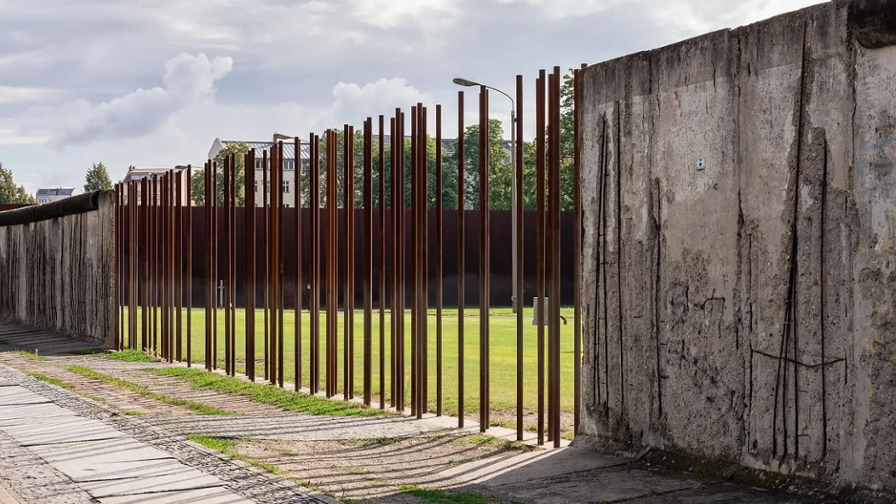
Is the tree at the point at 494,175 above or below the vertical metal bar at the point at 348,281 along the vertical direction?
above

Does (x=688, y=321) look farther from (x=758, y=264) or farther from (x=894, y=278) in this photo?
(x=894, y=278)

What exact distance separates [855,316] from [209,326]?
27.9 ft

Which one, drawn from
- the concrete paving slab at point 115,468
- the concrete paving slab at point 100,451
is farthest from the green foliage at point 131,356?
the concrete paving slab at point 115,468

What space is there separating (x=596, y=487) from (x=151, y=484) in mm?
→ 2410

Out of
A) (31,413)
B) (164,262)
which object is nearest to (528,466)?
(31,413)

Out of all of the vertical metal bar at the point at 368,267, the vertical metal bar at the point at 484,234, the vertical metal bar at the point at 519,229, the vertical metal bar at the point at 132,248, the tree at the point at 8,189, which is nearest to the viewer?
the vertical metal bar at the point at 519,229

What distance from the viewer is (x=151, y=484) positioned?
19.7ft

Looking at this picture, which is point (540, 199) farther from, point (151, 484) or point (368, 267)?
point (151, 484)

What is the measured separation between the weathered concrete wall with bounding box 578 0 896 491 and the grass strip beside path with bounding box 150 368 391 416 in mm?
2617

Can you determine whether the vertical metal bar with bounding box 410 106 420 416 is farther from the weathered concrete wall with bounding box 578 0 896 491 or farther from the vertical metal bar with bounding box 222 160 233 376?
the vertical metal bar with bounding box 222 160 233 376

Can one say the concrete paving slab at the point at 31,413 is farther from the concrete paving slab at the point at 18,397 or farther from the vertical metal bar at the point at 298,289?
the vertical metal bar at the point at 298,289

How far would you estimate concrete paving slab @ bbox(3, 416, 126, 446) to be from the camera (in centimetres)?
757

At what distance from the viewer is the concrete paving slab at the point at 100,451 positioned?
6.83 meters

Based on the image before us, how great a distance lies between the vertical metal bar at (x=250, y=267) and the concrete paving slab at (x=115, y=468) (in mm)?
4718
